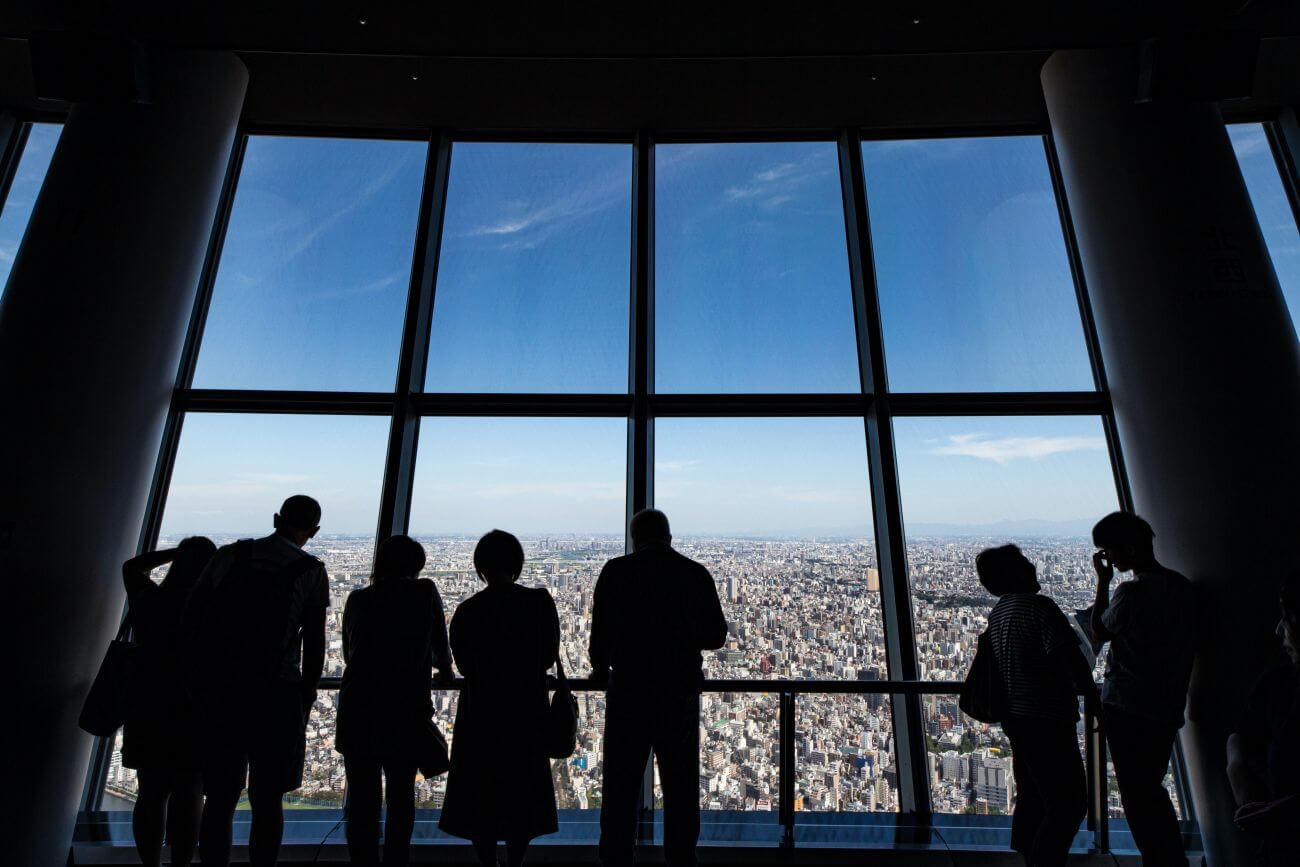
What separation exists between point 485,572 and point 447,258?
2811 mm

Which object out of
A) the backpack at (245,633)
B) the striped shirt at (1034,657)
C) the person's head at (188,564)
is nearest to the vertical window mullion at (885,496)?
the striped shirt at (1034,657)

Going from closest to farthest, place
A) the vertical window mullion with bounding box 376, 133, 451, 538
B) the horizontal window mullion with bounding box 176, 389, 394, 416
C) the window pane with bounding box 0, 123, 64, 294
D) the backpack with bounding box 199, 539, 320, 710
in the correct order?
the backpack with bounding box 199, 539, 320, 710
the vertical window mullion with bounding box 376, 133, 451, 538
the horizontal window mullion with bounding box 176, 389, 394, 416
the window pane with bounding box 0, 123, 64, 294

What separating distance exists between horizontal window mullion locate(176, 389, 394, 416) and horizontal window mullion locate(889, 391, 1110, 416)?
312 centimetres

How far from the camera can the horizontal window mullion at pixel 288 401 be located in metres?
3.96

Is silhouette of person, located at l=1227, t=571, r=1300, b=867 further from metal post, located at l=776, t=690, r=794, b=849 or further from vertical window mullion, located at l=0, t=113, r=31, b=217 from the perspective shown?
vertical window mullion, located at l=0, t=113, r=31, b=217

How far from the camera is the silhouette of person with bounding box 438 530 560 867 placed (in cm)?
223

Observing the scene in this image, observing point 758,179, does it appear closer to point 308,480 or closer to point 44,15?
point 308,480

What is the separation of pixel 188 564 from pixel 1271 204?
644cm

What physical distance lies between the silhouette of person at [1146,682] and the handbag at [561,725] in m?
2.02

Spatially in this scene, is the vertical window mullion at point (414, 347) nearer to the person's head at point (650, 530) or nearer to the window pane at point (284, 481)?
the window pane at point (284, 481)

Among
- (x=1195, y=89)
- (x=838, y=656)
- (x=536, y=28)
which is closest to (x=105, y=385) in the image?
(x=536, y=28)

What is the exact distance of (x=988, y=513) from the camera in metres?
3.86

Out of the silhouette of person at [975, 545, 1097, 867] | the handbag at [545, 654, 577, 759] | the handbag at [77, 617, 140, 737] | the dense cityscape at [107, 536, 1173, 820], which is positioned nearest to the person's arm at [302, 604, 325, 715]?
the handbag at [77, 617, 140, 737]

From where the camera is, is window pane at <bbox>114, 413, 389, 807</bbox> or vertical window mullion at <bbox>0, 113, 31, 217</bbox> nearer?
window pane at <bbox>114, 413, 389, 807</bbox>
